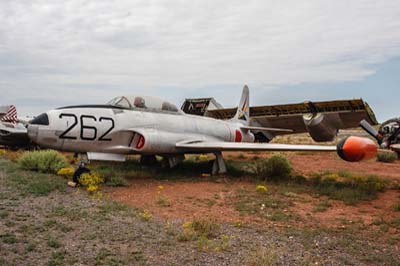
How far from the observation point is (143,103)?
1238cm

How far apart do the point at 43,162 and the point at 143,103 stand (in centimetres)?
384

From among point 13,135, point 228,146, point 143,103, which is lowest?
point 13,135

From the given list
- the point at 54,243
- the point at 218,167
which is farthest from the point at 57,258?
the point at 218,167

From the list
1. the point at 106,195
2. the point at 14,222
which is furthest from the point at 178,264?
the point at 106,195

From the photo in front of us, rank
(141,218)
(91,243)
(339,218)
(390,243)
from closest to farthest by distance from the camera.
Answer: (91,243) → (390,243) → (141,218) → (339,218)

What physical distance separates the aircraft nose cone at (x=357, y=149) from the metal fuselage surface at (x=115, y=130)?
574cm

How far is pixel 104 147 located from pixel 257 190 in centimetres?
455

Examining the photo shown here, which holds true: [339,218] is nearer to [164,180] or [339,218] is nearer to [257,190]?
[257,190]

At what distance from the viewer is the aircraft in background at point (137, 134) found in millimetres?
9805

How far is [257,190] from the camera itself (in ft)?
33.7

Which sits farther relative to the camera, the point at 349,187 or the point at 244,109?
the point at 244,109

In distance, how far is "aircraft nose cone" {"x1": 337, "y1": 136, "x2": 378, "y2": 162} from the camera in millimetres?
7901

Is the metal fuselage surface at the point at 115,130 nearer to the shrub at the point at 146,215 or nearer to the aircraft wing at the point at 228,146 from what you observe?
the aircraft wing at the point at 228,146

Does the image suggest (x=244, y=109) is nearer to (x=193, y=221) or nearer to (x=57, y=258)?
(x=193, y=221)
